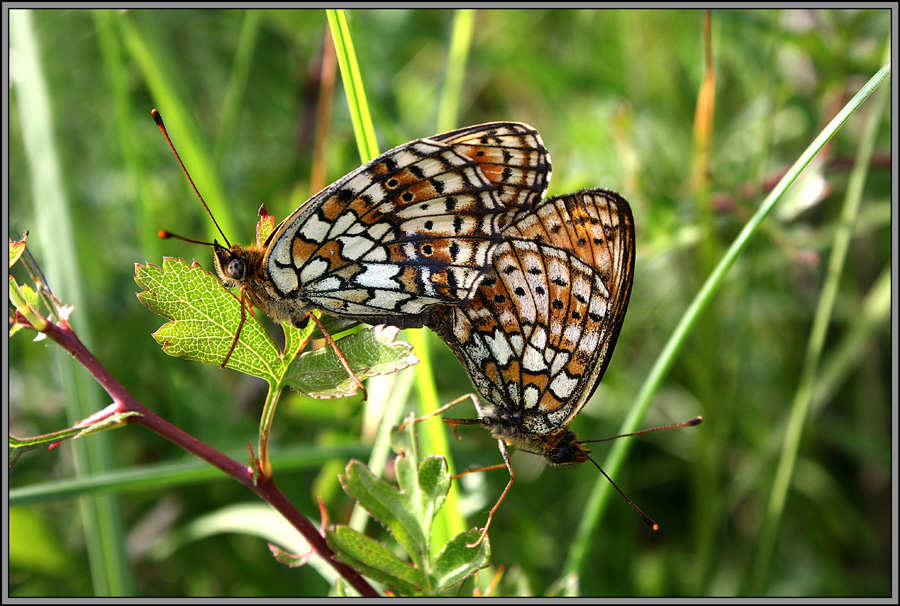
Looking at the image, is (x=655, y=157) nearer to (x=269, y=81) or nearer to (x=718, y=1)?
(x=718, y=1)

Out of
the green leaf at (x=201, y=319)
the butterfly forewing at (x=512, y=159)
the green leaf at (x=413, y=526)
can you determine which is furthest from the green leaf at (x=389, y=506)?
the butterfly forewing at (x=512, y=159)

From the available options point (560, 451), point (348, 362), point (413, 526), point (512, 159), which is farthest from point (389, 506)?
point (512, 159)

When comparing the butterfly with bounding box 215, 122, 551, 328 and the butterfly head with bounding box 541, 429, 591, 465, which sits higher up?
the butterfly with bounding box 215, 122, 551, 328

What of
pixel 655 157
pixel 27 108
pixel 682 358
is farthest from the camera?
pixel 655 157

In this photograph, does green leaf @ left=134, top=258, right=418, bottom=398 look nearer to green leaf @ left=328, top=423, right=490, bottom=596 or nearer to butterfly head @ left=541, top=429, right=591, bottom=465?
green leaf @ left=328, top=423, right=490, bottom=596

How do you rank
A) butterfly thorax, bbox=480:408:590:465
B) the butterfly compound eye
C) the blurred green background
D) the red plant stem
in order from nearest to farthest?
the red plant stem
the butterfly compound eye
butterfly thorax, bbox=480:408:590:465
the blurred green background

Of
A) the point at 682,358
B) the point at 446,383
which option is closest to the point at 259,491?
the point at 446,383

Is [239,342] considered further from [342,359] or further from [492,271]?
[492,271]

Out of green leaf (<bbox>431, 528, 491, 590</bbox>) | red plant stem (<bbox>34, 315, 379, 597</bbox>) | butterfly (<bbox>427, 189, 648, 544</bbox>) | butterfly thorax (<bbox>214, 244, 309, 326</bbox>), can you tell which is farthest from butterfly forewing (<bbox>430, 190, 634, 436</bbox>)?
red plant stem (<bbox>34, 315, 379, 597</bbox>)
